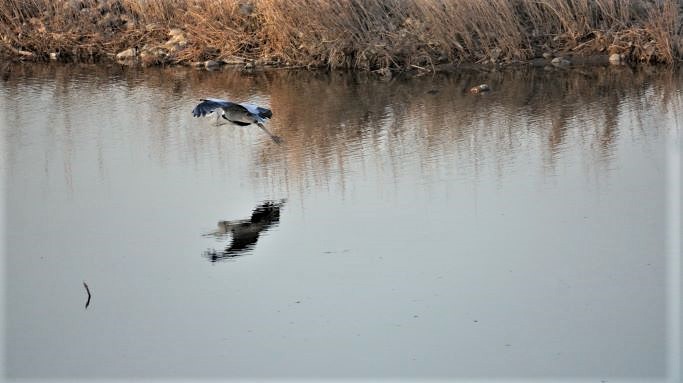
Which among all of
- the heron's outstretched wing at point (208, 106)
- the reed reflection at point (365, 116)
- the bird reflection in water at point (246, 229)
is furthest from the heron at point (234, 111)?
the bird reflection in water at point (246, 229)

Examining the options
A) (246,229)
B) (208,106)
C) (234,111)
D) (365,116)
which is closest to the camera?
(246,229)

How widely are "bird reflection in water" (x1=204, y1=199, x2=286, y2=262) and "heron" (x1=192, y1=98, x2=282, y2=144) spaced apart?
84 centimetres

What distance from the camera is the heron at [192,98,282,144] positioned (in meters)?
7.56

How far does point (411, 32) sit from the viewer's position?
440 inches

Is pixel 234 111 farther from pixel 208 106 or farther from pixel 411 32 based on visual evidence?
pixel 411 32

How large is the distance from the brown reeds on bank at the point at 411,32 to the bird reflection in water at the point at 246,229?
4.40m

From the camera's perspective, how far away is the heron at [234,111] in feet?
24.8

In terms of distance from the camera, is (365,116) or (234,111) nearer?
(234,111)

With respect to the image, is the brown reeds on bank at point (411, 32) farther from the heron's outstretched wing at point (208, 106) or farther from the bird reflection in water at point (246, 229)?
the bird reflection in water at point (246, 229)

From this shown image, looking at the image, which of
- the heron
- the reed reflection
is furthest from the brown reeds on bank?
the heron

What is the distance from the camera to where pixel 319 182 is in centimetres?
739

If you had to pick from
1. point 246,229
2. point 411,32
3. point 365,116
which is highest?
point 411,32

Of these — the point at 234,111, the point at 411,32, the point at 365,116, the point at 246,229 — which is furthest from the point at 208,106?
the point at 411,32

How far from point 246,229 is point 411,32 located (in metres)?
5.12
